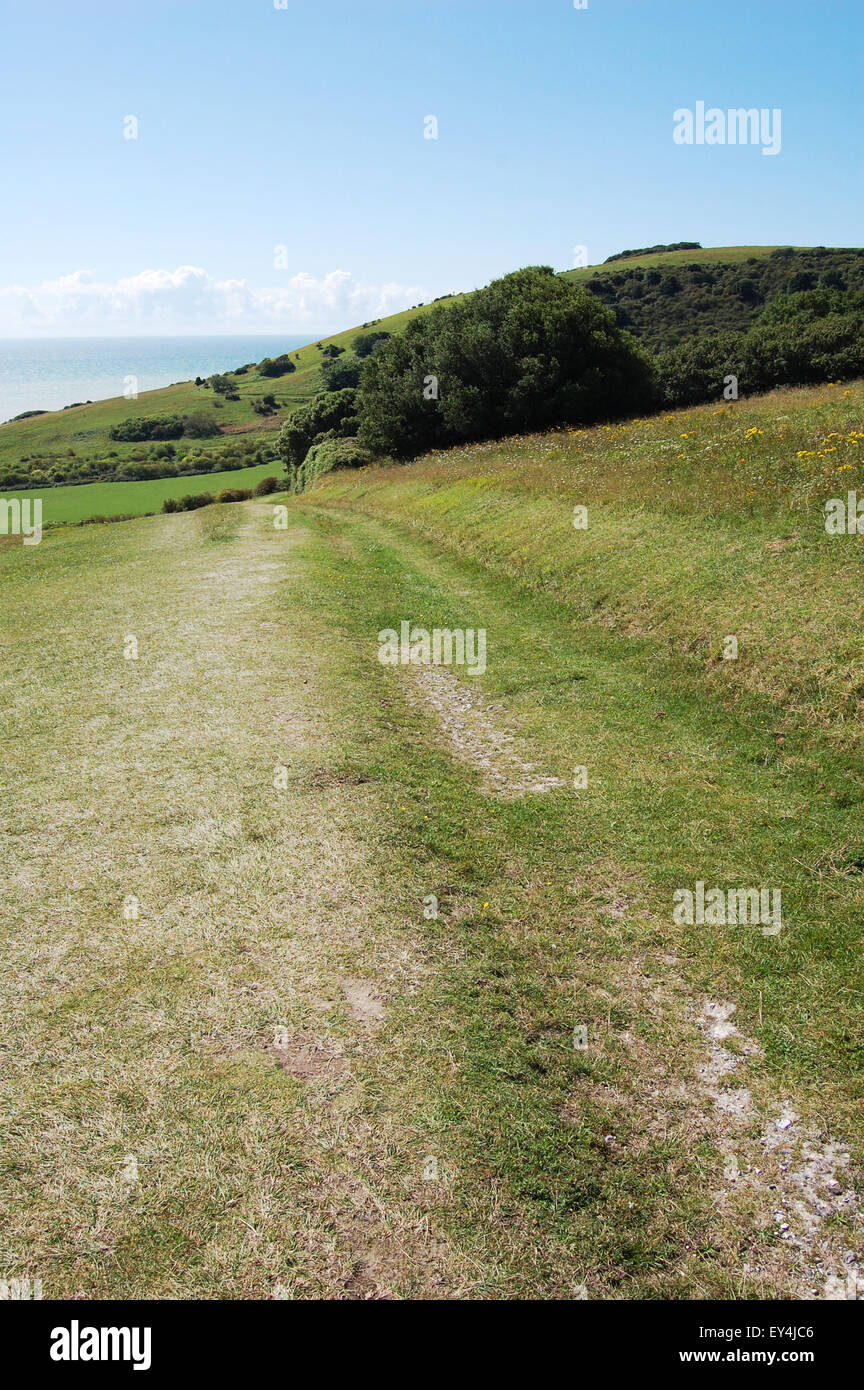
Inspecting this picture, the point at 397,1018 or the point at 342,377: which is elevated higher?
the point at 342,377

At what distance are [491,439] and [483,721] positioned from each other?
34.9 metres

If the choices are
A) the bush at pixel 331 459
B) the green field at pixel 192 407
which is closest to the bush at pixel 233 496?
the bush at pixel 331 459

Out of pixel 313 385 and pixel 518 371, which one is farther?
pixel 313 385

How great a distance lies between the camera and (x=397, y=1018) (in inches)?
254

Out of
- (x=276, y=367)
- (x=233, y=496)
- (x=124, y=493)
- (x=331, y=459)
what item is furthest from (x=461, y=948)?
(x=276, y=367)

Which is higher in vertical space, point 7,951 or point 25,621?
point 25,621

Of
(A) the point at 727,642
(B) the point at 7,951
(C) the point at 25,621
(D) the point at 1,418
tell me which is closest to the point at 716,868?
(A) the point at 727,642

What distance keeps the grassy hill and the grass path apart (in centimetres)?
8773

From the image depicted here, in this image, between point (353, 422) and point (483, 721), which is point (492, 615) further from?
point (353, 422)

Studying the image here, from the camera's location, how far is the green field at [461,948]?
15.7 feet

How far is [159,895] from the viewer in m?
8.20

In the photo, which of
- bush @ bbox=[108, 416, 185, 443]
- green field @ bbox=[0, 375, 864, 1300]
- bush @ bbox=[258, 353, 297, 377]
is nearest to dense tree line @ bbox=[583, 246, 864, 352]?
bush @ bbox=[108, 416, 185, 443]

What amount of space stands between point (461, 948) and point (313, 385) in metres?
173

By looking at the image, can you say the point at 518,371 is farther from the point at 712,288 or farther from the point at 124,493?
the point at 712,288
